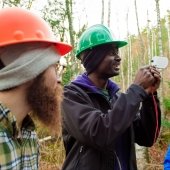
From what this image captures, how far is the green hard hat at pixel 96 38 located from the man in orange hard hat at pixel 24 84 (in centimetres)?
74

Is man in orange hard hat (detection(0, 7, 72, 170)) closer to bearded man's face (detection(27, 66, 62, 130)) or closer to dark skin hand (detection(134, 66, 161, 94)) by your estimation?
bearded man's face (detection(27, 66, 62, 130))

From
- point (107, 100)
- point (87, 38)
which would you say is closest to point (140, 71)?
point (107, 100)

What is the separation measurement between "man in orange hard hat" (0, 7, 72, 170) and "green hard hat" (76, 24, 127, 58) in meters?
0.74

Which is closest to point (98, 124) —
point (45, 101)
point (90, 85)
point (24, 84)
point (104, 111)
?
point (104, 111)

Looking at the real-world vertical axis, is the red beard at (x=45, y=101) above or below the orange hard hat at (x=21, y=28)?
below

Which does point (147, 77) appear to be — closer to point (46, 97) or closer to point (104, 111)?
point (104, 111)

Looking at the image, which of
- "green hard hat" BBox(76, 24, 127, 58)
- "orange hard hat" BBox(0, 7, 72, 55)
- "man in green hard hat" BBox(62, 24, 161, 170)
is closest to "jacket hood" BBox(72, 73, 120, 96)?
"man in green hard hat" BBox(62, 24, 161, 170)

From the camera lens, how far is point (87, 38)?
253 centimetres

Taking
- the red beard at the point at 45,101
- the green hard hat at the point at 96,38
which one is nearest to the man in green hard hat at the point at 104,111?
the green hard hat at the point at 96,38

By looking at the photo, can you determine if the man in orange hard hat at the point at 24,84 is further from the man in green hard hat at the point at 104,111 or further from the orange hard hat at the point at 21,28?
the man in green hard hat at the point at 104,111

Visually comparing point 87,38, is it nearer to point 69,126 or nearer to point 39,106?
point 69,126

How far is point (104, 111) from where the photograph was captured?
2.36 metres

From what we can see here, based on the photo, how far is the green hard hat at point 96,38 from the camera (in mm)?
2461

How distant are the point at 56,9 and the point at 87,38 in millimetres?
8726
